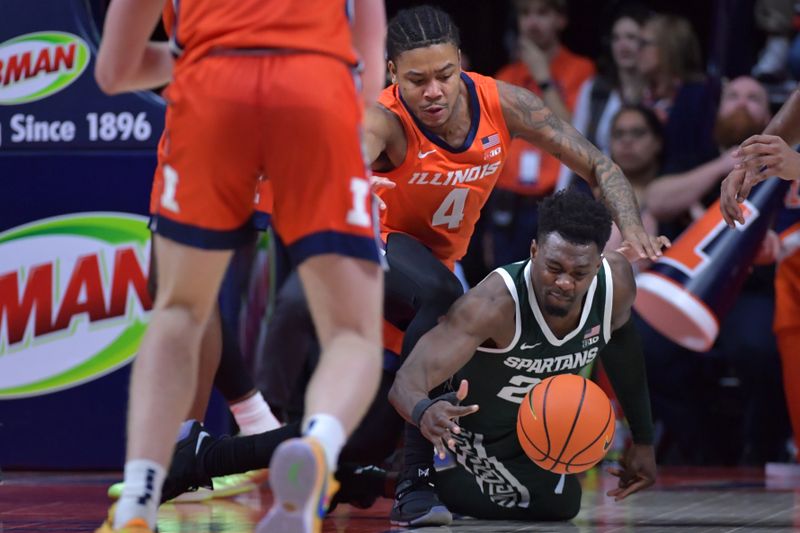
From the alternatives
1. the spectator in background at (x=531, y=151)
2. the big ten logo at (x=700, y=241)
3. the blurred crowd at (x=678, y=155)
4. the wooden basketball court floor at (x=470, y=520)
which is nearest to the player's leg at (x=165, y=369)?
the wooden basketball court floor at (x=470, y=520)

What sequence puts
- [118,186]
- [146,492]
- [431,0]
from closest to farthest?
[146,492] → [118,186] → [431,0]

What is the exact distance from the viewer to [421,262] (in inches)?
213

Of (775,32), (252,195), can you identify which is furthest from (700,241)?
(252,195)

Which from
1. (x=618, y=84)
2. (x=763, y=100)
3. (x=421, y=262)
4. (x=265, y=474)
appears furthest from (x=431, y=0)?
(x=421, y=262)

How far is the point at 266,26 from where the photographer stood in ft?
11.3

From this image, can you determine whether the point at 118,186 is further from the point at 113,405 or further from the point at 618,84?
the point at 618,84

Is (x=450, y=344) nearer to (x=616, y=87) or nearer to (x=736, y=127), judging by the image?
(x=736, y=127)

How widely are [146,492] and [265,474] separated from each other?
3449 millimetres

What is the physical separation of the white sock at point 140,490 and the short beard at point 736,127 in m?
5.20

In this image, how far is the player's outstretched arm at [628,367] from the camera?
5383 mm

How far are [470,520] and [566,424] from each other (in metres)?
0.68

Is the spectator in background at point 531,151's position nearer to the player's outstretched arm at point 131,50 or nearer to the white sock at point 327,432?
the player's outstretched arm at point 131,50

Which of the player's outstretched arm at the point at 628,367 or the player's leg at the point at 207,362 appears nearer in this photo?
the player's outstretched arm at the point at 628,367

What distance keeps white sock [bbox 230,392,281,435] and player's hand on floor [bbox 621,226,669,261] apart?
178 cm
